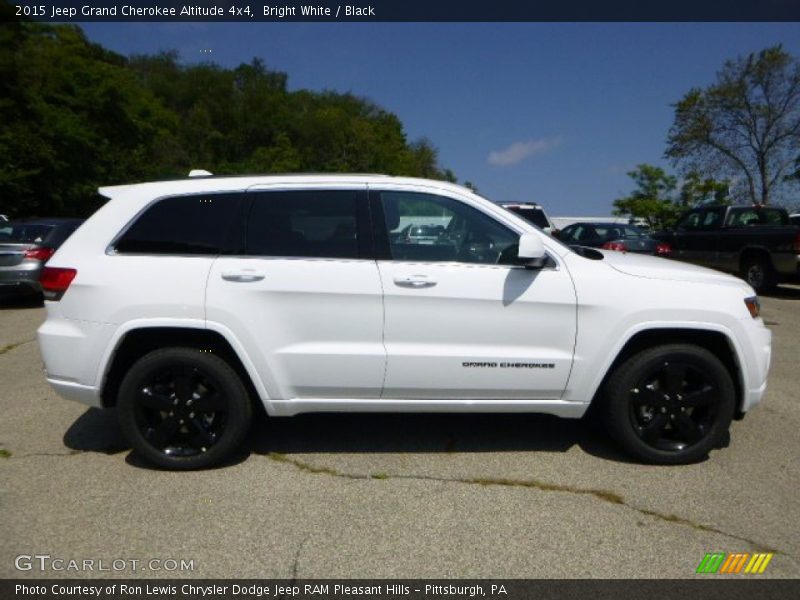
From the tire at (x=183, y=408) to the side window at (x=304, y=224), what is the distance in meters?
0.80

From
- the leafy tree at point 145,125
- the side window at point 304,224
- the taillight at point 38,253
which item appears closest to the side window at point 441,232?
the side window at point 304,224

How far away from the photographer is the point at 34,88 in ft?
91.8

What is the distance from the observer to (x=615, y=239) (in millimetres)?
13469

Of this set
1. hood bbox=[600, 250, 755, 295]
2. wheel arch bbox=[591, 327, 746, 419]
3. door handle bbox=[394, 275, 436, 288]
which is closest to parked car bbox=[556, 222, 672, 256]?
hood bbox=[600, 250, 755, 295]

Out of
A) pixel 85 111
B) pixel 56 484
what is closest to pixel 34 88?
pixel 85 111

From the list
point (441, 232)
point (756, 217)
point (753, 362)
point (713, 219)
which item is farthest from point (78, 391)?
point (756, 217)

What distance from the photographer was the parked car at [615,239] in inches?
516

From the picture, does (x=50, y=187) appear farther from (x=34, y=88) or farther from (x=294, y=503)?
(x=294, y=503)

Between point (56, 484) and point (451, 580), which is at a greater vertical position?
point (451, 580)

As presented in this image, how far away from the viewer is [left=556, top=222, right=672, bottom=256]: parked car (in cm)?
1312

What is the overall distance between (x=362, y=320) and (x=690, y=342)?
215 cm

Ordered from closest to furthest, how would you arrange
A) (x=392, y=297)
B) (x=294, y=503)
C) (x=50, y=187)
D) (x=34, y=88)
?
(x=294, y=503)
(x=392, y=297)
(x=50, y=187)
(x=34, y=88)

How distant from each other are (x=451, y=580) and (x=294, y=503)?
3.57 feet

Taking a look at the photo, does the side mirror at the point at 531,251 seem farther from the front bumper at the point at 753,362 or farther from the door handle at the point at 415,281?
the front bumper at the point at 753,362
